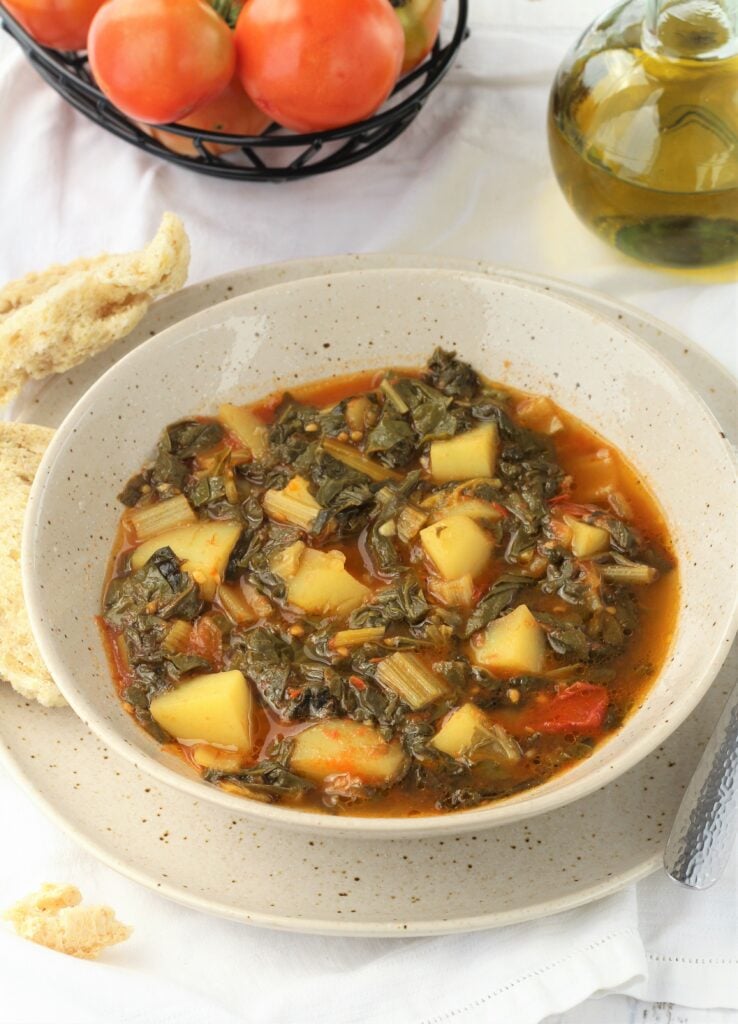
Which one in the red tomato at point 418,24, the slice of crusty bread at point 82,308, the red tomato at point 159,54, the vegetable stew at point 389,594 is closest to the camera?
the vegetable stew at point 389,594

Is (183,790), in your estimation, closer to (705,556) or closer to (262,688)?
(262,688)

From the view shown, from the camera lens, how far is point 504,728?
3975mm

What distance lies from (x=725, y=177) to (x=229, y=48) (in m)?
2.13

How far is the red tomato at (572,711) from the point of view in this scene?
397cm

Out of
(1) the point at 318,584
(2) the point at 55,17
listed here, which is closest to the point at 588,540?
Answer: (1) the point at 318,584

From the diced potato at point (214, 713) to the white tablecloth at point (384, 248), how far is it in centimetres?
56

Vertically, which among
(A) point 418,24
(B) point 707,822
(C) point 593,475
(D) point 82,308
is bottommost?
(B) point 707,822

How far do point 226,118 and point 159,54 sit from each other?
2.05 ft

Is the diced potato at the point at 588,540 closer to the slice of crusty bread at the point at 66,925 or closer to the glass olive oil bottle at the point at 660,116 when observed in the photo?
the glass olive oil bottle at the point at 660,116

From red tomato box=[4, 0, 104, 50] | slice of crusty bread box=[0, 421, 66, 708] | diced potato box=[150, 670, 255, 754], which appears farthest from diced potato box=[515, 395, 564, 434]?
red tomato box=[4, 0, 104, 50]

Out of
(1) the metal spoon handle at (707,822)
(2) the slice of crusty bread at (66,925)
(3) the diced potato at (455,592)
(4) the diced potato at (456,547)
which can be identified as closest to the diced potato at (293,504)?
(4) the diced potato at (456,547)

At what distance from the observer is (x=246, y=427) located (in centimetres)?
488

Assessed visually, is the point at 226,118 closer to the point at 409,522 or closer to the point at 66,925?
the point at 409,522

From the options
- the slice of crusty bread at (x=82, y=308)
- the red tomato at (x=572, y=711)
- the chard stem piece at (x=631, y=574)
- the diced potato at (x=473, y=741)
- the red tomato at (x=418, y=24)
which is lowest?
the red tomato at (x=572, y=711)
